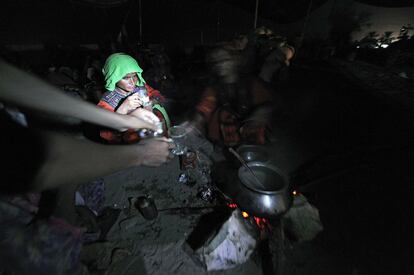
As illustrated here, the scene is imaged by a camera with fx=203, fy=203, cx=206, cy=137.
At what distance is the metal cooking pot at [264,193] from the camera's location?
7.87ft

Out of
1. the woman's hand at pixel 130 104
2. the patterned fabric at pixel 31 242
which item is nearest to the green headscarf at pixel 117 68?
the woman's hand at pixel 130 104

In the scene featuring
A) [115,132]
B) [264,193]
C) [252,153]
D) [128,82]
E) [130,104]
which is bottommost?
[252,153]

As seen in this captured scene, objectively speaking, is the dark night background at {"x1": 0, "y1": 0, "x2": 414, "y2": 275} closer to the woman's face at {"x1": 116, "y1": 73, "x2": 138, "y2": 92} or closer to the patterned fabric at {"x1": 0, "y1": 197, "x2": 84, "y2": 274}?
the patterned fabric at {"x1": 0, "y1": 197, "x2": 84, "y2": 274}

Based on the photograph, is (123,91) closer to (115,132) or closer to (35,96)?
(115,132)

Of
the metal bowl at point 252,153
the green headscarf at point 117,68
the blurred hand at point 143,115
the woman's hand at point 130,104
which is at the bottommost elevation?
the metal bowl at point 252,153

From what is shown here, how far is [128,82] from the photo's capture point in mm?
3340

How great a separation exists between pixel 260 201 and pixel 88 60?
7.21 metres

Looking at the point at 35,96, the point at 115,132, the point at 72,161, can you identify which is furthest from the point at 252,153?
the point at 35,96

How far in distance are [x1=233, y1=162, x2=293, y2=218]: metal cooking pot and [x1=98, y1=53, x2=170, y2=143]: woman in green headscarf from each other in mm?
1728

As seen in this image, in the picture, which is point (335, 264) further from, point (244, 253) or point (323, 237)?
point (244, 253)

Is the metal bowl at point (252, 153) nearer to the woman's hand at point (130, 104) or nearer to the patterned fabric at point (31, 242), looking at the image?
the woman's hand at point (130, 104)

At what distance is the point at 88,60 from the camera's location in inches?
268

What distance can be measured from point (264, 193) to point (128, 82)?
8.82ft

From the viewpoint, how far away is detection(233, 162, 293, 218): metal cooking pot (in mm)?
2398
